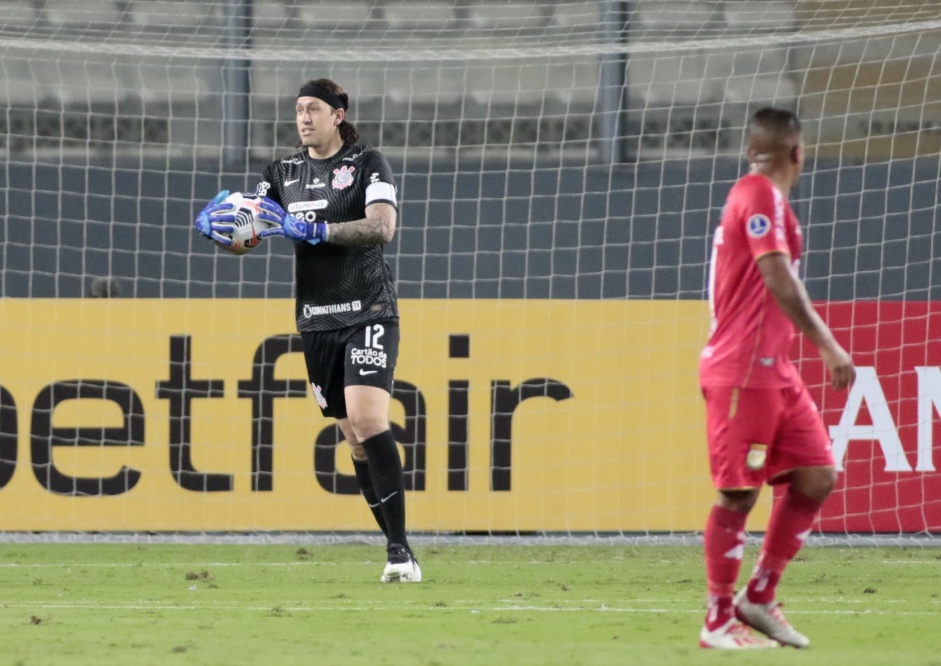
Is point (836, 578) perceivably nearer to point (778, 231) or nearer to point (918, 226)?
point (778, 231)

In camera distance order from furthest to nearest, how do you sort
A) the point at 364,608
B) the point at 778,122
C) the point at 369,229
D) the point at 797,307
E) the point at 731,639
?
the point at 369,229 → the point at 364,608 → the point at 778,122 → the point at 731,639 → the point at 797,307

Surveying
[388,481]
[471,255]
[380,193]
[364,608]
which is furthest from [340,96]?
A: [471,255]

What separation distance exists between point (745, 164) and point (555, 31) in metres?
2.09

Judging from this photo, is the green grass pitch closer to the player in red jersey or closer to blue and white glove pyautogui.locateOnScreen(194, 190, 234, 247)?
the player in red jersey

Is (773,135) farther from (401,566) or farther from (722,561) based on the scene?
(401,566)

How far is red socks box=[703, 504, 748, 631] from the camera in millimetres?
4383

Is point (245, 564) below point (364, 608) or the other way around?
below

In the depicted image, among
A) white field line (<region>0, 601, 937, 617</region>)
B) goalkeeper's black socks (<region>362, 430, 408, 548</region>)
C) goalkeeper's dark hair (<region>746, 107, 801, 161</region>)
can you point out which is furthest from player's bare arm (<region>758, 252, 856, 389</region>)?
goalkeeper's black socks (<region>362, 430, 408, 548</region>)

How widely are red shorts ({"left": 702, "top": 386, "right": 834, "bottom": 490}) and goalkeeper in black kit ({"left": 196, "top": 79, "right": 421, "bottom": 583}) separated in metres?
2.38

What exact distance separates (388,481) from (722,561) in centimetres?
246

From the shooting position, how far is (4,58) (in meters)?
10.9

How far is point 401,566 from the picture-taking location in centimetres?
653

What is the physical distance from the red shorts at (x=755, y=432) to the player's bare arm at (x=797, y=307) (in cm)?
18

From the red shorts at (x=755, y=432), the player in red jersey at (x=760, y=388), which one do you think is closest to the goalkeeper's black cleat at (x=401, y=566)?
the player in red jersey at (x=760, y=388)
